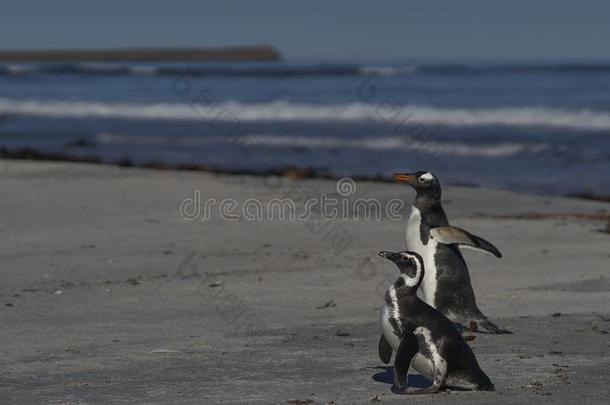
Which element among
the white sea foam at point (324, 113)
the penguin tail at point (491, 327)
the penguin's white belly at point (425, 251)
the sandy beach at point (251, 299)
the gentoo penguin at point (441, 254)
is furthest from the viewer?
the white sea foam at point (324, 113)

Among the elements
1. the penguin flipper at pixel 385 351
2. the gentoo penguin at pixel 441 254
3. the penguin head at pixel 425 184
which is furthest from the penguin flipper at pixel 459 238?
the penguin flipper at pixel 385 351

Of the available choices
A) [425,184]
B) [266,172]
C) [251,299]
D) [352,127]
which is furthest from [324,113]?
[425,184]

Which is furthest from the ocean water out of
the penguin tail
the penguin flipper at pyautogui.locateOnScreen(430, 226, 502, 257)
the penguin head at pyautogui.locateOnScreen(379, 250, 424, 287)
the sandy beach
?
the penguin head at pyautogui.locateOnScreen(379, 250, 424, 287)

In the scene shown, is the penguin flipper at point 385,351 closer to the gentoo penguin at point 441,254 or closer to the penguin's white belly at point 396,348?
the penguin's white belly at point 396,348

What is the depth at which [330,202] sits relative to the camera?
1379cm

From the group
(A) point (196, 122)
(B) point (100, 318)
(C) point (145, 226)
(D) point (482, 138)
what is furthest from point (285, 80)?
(B) point (100, 318)

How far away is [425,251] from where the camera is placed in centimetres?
799

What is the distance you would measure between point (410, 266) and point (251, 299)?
2.61 m

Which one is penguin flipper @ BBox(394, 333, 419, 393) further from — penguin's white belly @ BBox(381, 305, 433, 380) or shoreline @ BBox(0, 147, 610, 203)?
shoreline @ BBox(0, 147, 610, 203)

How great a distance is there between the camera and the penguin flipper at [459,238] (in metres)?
7.60

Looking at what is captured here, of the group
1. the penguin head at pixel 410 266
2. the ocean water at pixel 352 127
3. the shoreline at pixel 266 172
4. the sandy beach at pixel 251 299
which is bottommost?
the sandy beach at pixel 251 299

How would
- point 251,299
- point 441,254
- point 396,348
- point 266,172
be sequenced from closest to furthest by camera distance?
point 396,348
point 441,254
point 251,299
point 266,172

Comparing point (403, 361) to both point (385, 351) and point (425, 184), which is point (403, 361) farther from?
point (425, 184)

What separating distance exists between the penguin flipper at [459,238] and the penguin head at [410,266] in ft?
4.00
